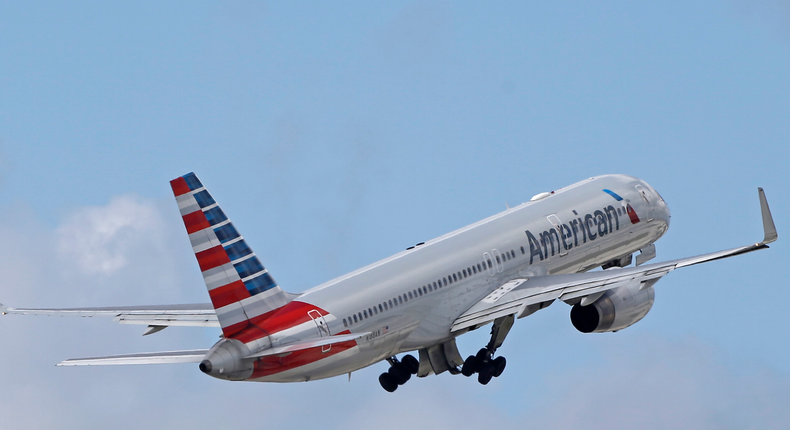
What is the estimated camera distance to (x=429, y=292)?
48.4m

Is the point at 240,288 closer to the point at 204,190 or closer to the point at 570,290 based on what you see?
the point at 204,190

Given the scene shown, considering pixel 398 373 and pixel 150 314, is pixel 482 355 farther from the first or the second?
pixel 150 314

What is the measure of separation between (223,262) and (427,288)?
9884 mm

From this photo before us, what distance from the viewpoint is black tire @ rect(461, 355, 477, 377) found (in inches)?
1997

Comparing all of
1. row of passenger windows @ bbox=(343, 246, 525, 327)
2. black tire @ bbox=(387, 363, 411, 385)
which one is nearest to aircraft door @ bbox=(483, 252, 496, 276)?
row of passenger windows @ bbox=(343, 246, 525, 327)

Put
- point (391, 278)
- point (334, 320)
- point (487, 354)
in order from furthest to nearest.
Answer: point (487, 354)
point (391, 278)
point (334, 320)

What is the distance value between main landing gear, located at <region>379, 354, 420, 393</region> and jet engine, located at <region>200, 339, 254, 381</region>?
10673 mm

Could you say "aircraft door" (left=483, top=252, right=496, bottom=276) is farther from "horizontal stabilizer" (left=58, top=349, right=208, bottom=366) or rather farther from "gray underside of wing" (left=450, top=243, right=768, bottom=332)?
"horizontal stabilizer" (left=58, top=349, right=208, bottom=366)

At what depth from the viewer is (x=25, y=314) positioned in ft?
156

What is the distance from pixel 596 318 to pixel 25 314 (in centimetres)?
2103

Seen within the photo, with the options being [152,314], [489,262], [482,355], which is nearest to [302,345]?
[152,314]

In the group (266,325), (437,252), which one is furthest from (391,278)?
(266,325)

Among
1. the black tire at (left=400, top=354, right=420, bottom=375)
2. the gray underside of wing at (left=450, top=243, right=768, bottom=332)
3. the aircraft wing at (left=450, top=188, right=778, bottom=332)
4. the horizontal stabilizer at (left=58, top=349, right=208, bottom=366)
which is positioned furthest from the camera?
the black tire at (left=400, top=354, right=420, bottom=375)

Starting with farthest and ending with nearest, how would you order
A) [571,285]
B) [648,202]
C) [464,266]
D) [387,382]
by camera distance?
[648,202]
[387,382]
[464,266]
[571,285]
